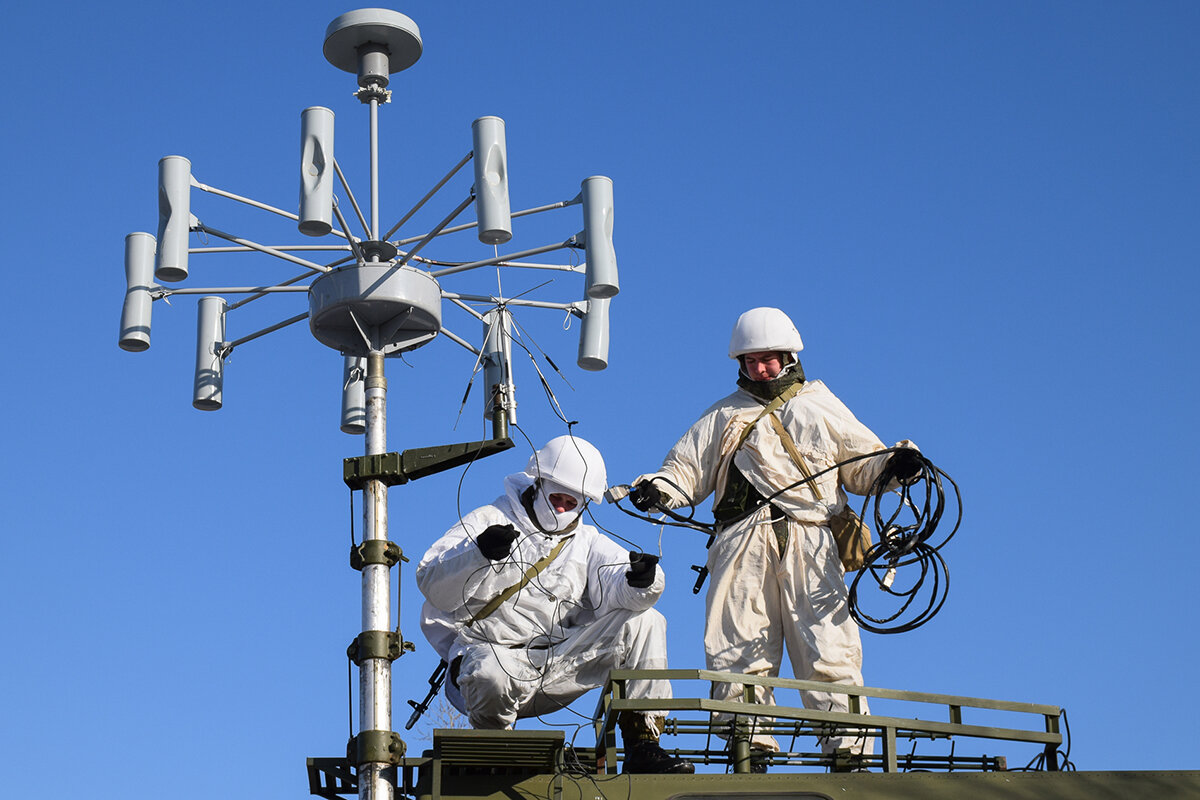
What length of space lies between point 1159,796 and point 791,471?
2752 millimetres

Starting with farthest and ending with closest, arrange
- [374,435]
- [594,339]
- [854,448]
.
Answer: [594,339], [854,448], [374,435]

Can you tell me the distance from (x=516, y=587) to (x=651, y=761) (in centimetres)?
168

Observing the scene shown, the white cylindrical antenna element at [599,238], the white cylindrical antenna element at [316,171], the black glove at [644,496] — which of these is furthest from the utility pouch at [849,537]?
the white cylindrical antenna element at [316,171]

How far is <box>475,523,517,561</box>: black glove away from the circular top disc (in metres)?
2.82

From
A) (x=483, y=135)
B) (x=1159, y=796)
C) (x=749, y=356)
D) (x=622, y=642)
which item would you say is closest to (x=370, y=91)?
(x=483, y=135)

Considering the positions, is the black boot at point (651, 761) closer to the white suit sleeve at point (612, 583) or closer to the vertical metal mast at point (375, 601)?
the white suit sleeve at point (612, 583)

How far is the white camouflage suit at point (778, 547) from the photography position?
11.0 m

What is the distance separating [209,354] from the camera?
38.4 ft

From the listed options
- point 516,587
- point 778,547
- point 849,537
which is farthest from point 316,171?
point 849,537

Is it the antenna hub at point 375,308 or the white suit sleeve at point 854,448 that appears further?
the white suit sleeve at point 854,448

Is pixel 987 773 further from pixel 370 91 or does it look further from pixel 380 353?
pixel 370 91

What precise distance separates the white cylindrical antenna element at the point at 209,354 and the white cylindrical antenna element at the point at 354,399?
3.29 feet

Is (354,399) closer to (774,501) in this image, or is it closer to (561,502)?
(561,502)

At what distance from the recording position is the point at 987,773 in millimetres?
10117
